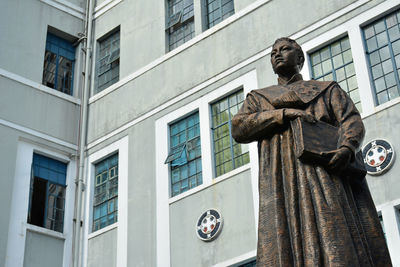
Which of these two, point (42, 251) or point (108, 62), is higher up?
point (108, 62)

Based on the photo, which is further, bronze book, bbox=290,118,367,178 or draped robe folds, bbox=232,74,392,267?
bronze book, bbox=290,118,367,178

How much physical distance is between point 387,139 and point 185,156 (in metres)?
5.88

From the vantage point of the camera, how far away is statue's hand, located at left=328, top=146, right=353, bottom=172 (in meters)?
6.61

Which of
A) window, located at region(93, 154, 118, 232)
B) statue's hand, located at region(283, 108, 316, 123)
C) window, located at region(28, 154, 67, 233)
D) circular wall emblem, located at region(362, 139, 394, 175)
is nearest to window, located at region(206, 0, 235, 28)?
window, located at region(93, 154, 118, 232)

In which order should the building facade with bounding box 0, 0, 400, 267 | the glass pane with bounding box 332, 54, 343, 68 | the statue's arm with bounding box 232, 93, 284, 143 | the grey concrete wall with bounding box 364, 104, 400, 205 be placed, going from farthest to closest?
the glass pane with bounding box 332, 54, 343, 68 → the building facade with bounding box 0, 0, 400, 267 → the grey concrete wall with bounding box 364, 104, 400, 205 → the statue's arm with bounding box 232, 93, 284, 143

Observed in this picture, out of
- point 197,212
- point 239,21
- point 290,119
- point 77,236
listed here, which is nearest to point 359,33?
point 239,21

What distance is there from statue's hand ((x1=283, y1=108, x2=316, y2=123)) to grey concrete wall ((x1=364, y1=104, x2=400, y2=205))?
854 centimetres

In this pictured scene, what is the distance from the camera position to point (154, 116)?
842 inches

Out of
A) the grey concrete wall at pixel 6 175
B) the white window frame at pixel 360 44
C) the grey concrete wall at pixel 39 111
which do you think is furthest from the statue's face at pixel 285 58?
the grey concrete wall at pixel 39 111

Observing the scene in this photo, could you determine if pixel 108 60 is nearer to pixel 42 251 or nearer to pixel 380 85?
pixel 42 251

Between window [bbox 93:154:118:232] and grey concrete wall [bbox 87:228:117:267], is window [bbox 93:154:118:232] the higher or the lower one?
the higher one

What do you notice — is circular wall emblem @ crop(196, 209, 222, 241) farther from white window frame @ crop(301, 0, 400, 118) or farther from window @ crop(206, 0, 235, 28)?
window @ crop(206, 0, 235, 28)

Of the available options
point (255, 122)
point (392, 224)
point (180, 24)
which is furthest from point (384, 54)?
Result: point (255, 122)

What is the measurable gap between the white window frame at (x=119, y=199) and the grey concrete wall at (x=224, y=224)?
1.67 meters
